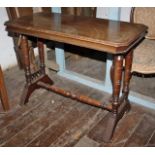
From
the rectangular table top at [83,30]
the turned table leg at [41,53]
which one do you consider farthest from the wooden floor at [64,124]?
the rectangular table top at [83,30]

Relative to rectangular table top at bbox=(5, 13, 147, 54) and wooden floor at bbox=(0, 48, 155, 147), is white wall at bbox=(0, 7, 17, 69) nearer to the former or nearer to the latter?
wooden floor at bbox=(0, 48, 155, 147)

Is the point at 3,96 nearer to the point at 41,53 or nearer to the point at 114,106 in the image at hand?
the point at 41,53

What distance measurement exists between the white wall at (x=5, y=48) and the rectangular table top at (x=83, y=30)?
746 mm

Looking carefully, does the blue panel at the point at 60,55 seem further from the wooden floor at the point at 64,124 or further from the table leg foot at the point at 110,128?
the table leg foot at the point at 110,128

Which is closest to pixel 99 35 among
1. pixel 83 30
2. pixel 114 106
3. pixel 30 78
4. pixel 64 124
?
pixel 83 30

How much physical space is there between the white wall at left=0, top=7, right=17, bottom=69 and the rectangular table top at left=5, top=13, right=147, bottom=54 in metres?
0.75

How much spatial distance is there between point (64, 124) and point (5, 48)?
1292 mm

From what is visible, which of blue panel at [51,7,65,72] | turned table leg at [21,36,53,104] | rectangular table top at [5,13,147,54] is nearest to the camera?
rectangular table top at [5,13,147,54]

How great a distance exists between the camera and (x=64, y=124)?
174cm

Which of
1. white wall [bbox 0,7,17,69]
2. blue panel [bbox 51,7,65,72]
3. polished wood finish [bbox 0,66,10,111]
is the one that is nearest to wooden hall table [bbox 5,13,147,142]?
polished wood finish [bbox 0,66,10,111]

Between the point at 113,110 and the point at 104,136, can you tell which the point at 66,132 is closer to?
the point at 104,136

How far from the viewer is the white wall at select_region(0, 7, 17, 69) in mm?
2357

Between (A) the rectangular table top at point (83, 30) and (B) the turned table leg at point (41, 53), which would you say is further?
(B) the turned table leg at point (41, 53)

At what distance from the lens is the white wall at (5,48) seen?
2.36 m
